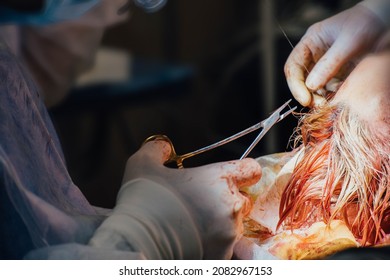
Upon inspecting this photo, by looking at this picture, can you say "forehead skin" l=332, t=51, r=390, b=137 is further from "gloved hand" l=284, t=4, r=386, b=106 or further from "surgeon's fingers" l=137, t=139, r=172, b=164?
"surgeon's fingers" l=137, t=139, r=172, b=164

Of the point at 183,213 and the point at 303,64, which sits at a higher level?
the point at 303,64

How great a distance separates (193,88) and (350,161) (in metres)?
0.29

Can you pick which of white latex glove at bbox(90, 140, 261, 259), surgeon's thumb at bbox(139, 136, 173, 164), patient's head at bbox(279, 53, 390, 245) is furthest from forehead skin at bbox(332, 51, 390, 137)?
surgeon's thumb at bbox(139, 136, 173, 164)

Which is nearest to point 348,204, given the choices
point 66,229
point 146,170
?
point 146,170

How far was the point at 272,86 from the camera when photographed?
108cm

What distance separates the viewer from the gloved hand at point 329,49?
1.04 metres

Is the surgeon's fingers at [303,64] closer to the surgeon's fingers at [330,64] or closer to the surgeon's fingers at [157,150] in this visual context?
the surgeon's fingers at [330,64]

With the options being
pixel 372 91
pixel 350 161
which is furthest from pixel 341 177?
pixel 372 91

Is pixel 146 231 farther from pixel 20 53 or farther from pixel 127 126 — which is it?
pixel 20 53

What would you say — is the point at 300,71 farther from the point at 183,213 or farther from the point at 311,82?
the point at 183,213

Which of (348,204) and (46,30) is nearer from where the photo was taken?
(348,204)

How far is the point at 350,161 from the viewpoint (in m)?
1.06
